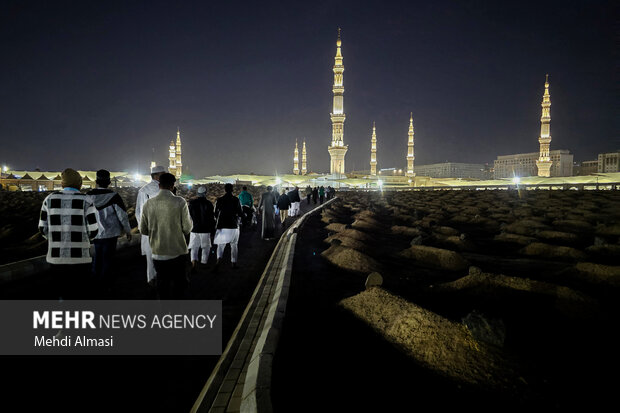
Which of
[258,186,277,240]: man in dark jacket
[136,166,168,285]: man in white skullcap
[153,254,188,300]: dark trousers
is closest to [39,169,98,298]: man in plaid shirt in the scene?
[153,254,188,300]: dark trousers

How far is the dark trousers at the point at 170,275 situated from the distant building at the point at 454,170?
6324 inches

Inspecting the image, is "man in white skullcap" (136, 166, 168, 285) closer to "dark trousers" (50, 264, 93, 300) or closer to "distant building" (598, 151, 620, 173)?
"dark trousers" (50, 264, 93, 300)

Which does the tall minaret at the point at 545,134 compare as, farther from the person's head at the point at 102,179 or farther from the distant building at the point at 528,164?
the person's head at the point at 102,179

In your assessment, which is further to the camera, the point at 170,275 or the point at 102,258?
the point at 102,258

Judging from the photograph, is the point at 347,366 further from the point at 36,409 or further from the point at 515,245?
the point at 515,245

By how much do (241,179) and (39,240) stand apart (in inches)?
3230

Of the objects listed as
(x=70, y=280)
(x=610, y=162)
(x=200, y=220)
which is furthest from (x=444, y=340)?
(x=610, y=162)

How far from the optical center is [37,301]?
4.66 meters

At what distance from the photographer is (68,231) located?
336cm

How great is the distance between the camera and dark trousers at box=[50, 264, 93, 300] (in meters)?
3.42

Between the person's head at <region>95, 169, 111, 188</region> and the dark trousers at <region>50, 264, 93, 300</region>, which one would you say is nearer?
the dark trousers at <region>50, 264, 93, 300</region>

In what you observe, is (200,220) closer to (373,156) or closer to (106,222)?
(106,222)

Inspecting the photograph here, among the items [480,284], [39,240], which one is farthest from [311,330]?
[39,240]

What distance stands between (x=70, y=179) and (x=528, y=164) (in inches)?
5817
